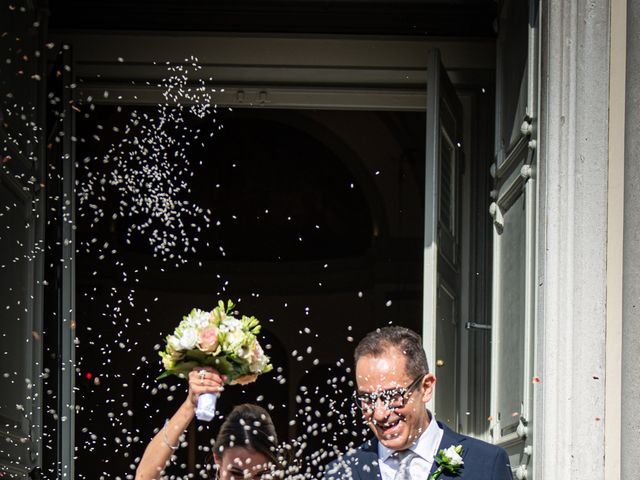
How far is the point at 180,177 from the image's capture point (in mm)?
12852

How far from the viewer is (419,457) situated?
490 cm

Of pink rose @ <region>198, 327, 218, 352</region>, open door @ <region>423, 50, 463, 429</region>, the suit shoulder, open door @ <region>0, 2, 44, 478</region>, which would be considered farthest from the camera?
open door @ <region>423, 50, 463, 429</region>

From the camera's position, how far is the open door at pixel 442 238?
6.38m

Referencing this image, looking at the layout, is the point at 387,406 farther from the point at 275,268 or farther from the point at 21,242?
the point at 275,268

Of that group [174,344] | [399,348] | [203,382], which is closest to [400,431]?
[399,348]

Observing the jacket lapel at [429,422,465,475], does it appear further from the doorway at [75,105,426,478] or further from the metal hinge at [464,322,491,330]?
the doorway at [75,105,426,478]

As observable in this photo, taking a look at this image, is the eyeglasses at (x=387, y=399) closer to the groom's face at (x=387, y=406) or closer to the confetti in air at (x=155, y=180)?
the groom's face at (x=387, y=406)

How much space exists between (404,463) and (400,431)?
15cm

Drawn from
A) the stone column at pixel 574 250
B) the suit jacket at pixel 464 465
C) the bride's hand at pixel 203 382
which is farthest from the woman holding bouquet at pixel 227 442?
the stone column at pixel 574 250

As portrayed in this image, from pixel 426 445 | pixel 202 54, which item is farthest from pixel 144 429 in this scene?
A: pixel 426 445

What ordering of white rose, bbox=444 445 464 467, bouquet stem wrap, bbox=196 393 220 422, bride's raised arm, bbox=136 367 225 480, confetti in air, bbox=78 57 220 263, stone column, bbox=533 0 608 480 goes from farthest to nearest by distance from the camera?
confetti in air, bbox=78 57 220 263 → stone column, bbox=533 0 608 480 → white rose, bbox=444 445 464 467 → bride's raised arm, bbox=136 367 225 480 → bouquet stem wrap, bbox=196 393 220 422

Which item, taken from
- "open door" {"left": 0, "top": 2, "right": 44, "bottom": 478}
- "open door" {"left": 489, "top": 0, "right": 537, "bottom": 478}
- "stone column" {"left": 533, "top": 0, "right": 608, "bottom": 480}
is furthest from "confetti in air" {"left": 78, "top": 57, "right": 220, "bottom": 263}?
"stone column" {"left": 533, "top": 0, "right": 608, "bottom": 480}

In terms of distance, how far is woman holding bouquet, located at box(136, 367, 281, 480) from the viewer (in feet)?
15.0

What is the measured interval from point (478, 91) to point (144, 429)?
783 centimetres
